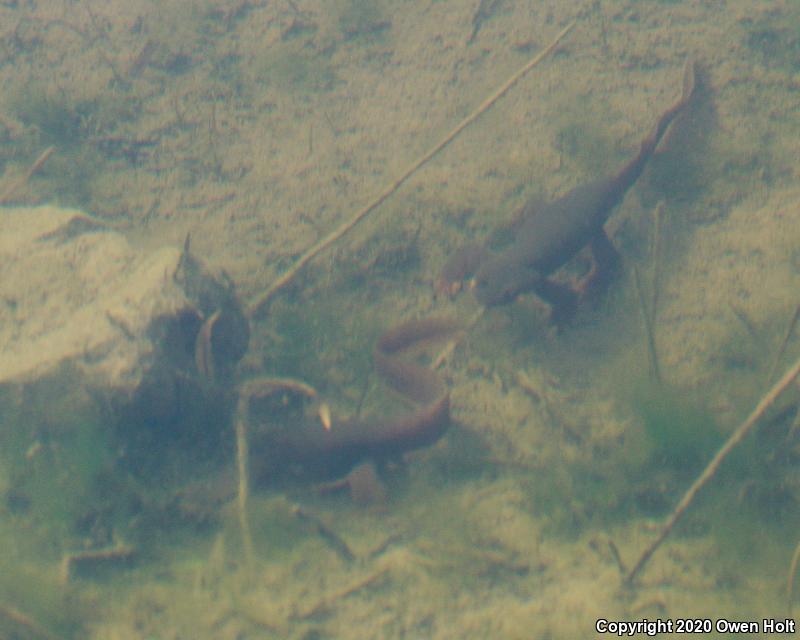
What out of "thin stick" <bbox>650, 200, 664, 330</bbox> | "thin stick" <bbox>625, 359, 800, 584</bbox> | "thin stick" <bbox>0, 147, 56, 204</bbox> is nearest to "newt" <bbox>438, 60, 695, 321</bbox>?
"thin stick" <bbox>650, 200, 664, 330</bbox>

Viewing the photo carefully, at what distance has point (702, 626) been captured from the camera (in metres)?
2.95

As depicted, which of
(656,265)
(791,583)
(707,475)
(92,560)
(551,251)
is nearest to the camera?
(791,583)

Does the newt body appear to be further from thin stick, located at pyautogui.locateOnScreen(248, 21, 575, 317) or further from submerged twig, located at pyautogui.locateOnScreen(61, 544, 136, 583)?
thin stick, located at pyautogui.locateOnScreen(248, 21, 575, 317)

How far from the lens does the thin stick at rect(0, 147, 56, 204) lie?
17.1 feet

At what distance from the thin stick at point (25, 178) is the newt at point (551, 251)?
125 inches

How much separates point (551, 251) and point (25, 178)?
3.90m

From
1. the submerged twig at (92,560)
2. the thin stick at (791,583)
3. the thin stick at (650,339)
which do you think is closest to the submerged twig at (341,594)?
the submerged twig at (92,560)

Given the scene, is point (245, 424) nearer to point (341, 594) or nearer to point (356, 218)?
point (341, 594)

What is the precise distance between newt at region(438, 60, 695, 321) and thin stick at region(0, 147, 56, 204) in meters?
3.17

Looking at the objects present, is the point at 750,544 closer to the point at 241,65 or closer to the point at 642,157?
the point at 642,157

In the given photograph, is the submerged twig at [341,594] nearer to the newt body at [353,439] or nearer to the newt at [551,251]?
the newt body at [353,439]

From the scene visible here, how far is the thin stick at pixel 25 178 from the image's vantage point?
17.1 feet

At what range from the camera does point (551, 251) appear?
4.81m

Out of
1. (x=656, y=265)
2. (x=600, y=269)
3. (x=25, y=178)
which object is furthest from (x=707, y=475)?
(x=25, y=178)
